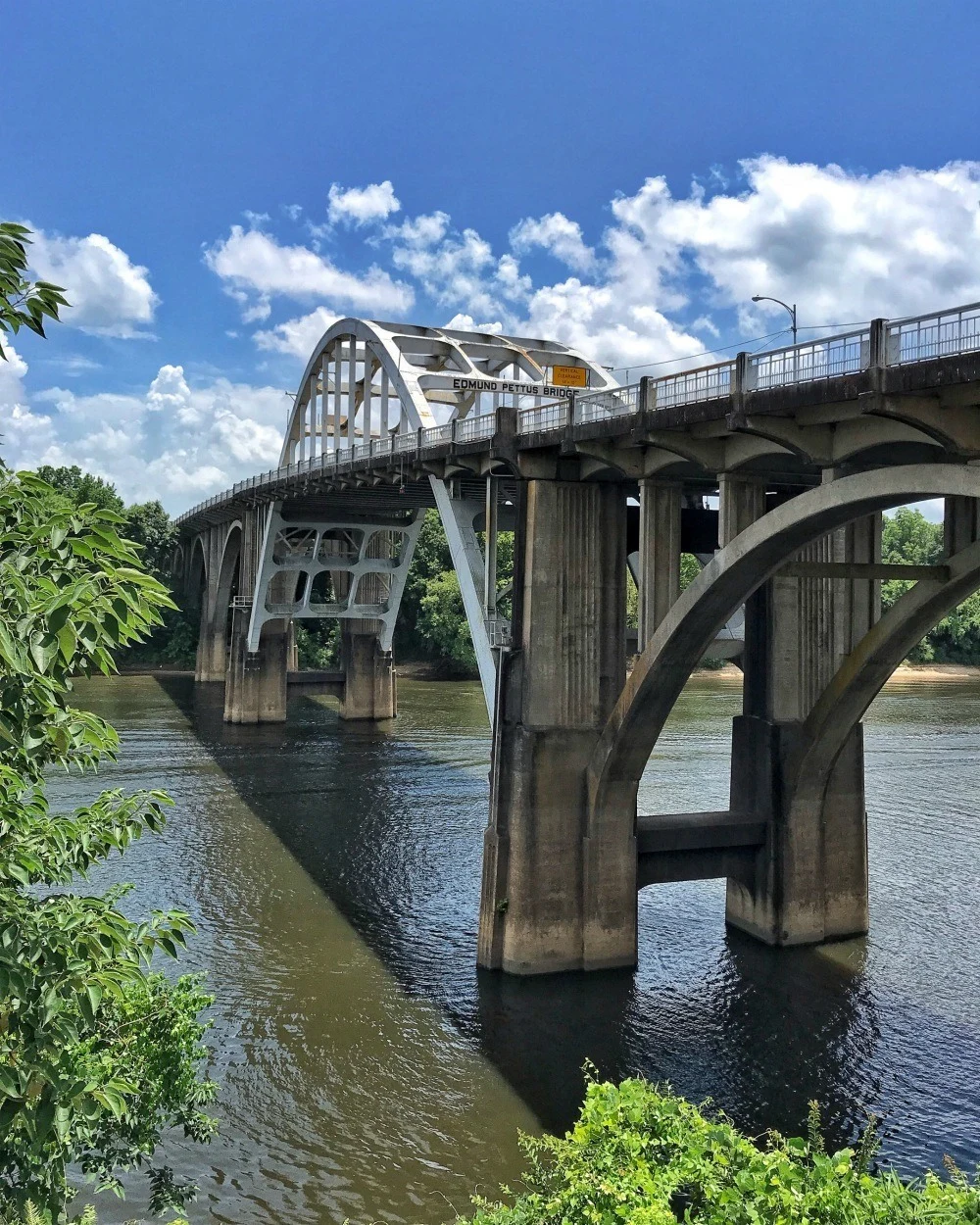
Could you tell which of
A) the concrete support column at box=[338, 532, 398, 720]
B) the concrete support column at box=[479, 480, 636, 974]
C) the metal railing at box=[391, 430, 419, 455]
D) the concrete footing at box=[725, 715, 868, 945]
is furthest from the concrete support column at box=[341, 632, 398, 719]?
the concrete footing at box=[725, 715, 868, 945]

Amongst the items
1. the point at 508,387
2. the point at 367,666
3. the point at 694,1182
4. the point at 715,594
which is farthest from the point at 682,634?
the point at 367,666

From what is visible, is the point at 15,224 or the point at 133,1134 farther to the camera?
the point at 133,1134

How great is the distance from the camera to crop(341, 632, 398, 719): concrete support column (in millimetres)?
58250

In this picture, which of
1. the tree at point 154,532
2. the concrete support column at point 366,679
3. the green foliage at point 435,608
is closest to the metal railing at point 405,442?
the concrete support column at point 366,679

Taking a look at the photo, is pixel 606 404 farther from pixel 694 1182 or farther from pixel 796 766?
pixel 694 1182

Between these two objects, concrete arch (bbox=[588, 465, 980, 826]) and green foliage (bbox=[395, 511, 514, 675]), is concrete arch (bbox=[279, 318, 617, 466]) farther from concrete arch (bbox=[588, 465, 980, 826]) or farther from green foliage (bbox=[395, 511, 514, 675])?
green foliage (bbox=[395, 511, 514, 675])

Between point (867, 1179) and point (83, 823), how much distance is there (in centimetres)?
631

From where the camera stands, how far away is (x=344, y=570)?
55.8 m

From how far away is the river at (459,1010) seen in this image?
14844 mm

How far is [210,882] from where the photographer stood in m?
27.3

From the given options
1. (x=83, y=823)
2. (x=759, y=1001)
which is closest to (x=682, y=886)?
(x=759, y=1001)

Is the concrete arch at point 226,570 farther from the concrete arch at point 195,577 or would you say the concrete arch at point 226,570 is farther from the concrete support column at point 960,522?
the concrete support column at point 960,522

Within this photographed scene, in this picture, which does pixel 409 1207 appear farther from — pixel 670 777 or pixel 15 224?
pixel 670 777

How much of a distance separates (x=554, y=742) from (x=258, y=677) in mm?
39157
